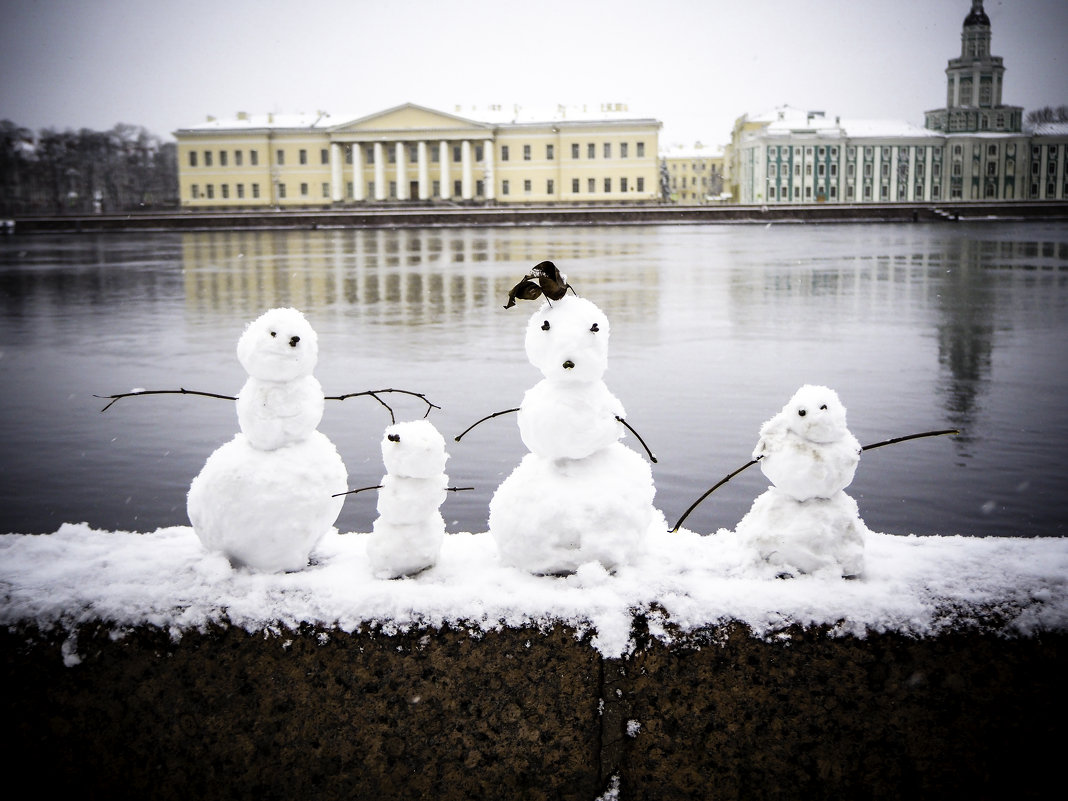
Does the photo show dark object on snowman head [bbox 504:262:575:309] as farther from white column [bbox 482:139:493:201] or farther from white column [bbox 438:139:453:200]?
white column [bbox 438:139:453:200]

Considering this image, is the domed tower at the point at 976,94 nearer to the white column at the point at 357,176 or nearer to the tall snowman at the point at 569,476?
the white column at the point at 357,176

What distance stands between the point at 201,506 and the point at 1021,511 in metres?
4.66

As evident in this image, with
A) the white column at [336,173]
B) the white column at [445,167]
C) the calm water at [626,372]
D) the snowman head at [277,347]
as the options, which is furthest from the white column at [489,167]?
the snowman head at [277,347]

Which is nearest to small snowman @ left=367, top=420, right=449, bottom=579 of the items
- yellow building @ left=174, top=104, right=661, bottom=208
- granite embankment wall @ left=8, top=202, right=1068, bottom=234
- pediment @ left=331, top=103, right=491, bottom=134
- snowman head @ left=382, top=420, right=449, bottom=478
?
snowman head @ left=382, top=420, right=449, bottom=478

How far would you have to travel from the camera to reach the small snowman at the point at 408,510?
7.13 ft

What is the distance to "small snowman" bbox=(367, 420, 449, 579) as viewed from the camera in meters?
2.17

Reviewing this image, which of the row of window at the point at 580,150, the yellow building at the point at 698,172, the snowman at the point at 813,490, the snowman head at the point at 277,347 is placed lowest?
the snowman at the point at 813,490

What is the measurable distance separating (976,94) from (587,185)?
42611 millimetres

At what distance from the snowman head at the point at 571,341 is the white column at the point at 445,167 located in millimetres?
79929

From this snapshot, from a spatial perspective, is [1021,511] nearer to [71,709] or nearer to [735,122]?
[71,709]

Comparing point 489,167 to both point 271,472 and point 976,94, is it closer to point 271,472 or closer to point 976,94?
point 976,94

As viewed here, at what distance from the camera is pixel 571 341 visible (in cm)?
216

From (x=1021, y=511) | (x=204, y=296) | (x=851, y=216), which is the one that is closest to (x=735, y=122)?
(x=851, y=216)

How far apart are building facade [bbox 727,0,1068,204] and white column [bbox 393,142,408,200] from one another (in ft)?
114
